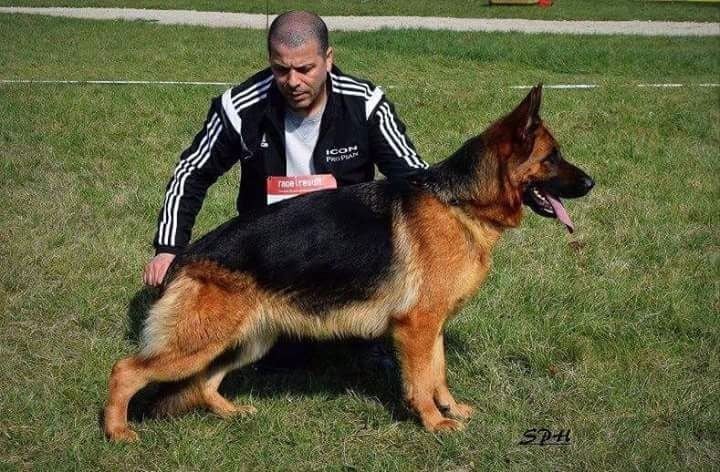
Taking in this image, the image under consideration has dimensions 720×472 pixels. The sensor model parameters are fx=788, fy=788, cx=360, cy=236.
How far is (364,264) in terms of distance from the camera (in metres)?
3.84

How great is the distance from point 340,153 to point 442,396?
59.2 inches

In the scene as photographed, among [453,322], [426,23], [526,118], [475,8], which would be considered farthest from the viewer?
[475,8]

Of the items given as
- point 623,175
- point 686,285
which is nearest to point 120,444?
point 686,285

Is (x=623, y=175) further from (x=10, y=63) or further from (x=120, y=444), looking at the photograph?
(x=10, y=63)

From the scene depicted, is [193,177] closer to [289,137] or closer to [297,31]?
[289,137]

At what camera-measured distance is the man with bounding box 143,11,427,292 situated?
423 centimetres

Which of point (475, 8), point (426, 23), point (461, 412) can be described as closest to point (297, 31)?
point (461, 412)

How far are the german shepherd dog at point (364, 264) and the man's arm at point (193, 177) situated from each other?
0.41 metres

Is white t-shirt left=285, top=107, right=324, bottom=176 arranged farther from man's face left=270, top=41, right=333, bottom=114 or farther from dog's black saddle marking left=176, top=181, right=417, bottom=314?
dog's black saddle marking left=176, top=181, right=417, bottom=314

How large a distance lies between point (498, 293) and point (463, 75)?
28.6 ft

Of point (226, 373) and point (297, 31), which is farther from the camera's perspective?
point (226, 373)

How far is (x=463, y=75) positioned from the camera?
532 inches

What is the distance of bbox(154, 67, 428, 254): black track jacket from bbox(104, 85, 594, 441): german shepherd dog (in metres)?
0.52

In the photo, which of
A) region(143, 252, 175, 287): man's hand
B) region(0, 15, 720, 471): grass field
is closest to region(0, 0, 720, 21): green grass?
region(0, 15, 720, 471): grass field
